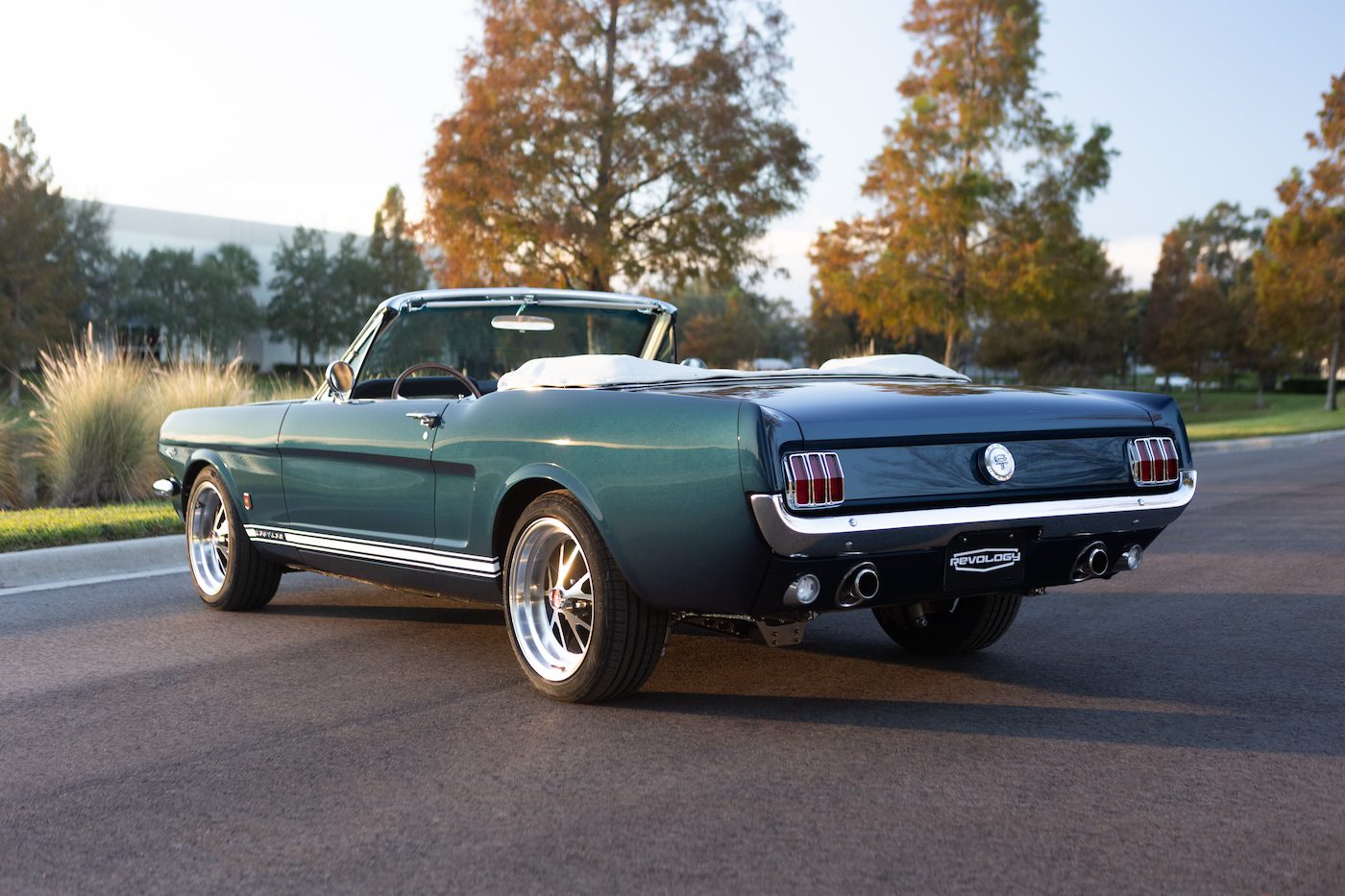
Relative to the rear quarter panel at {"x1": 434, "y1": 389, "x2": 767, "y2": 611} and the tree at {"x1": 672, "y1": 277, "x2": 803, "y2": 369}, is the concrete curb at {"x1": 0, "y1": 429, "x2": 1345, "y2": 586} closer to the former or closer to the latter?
the rear quarter panel at {"x1": 434, "y1": 389, "x2": 767, "y2": 611}

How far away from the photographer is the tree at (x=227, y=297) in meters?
54.8

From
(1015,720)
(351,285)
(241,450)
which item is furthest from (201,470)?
(351,285)

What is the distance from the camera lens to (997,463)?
429 centimetres

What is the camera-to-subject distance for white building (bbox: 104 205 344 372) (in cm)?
5688

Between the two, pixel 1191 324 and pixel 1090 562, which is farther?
pixel 1191 324

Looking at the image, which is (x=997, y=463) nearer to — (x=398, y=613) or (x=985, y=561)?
(x=985, y=561)

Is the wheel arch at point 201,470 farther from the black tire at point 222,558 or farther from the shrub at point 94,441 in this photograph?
the shrub at point 94,441

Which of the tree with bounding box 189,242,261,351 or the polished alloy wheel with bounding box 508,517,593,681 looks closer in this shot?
the polished alloy wheel with bounding box 508,517,593,681

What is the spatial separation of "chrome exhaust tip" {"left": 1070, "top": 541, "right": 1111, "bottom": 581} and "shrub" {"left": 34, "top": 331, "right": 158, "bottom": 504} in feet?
31.9

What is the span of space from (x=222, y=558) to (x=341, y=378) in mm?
1501

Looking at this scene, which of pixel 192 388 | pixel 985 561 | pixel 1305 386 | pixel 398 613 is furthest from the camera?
pixel 1305 386

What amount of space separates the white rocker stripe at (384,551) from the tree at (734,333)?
4790 cm

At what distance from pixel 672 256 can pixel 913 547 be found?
67.3 ft

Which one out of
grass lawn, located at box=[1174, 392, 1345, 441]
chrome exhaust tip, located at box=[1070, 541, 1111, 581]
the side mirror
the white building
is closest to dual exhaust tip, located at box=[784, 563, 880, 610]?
chrome exhaust tip, located at box=[1070, 541, 1111, 581]
